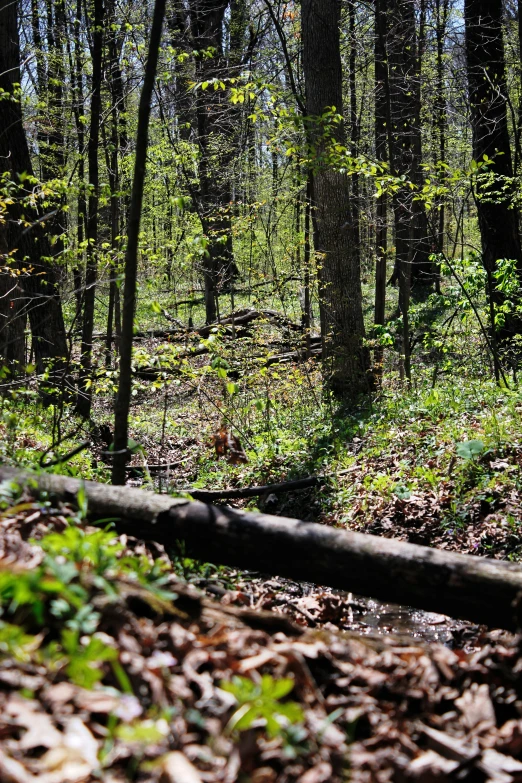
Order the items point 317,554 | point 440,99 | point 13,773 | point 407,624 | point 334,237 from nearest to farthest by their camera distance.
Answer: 1. point 13,773
2. point 317,554
3. point 407,624
4. point 334,237
5. point 440,99

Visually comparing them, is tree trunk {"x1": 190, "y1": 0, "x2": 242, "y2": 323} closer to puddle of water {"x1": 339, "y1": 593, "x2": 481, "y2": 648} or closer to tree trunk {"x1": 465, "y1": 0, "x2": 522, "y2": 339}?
tree trunk {"x1": 465, "y1": 0, "x2": 522, "y2": 339}

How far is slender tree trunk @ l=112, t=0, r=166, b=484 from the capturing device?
4004mm

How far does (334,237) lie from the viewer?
9984 mm

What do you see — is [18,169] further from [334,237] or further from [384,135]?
[384,135]

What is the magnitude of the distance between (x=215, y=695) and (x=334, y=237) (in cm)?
877

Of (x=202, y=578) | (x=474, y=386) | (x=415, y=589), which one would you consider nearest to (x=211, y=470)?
(x=474, y=386)

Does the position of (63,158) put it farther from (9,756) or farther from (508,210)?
(9,756)

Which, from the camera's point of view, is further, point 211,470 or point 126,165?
point 126,165

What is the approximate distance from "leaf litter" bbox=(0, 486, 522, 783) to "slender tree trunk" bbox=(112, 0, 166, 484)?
1606mm

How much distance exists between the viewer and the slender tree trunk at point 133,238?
4.00 meters

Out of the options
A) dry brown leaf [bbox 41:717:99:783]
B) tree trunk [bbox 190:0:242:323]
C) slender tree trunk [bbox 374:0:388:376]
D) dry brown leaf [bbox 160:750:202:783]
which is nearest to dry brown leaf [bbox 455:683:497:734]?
dry brown leaf [bbox 160:750:202:783]

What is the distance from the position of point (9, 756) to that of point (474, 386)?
820 cm

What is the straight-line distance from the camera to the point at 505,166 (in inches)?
437

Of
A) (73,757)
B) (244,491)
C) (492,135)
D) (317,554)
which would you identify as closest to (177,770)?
(73,757)
